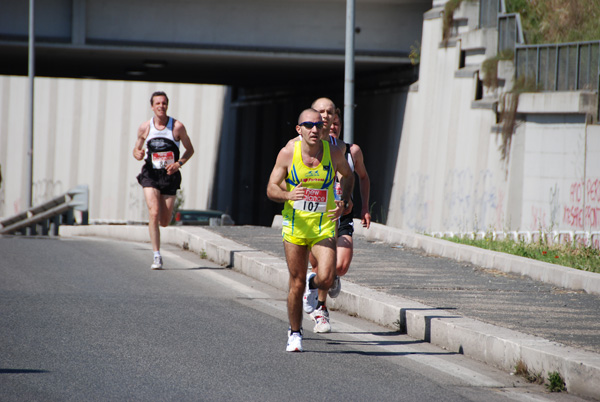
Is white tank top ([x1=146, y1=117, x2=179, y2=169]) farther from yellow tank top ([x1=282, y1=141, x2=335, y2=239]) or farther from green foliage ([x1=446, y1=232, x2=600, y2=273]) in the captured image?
yellow tank top ([x1=282, y1=141, x2=335, y2=239])


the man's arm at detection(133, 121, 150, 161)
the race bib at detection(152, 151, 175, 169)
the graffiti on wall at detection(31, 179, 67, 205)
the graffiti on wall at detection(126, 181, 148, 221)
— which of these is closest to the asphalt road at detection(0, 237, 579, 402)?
the race bib at detection(152, 151, 175, 169)

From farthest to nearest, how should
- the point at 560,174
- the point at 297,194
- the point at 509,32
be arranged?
the point at 509,32 < the point at 560,174 < the point at 297,194

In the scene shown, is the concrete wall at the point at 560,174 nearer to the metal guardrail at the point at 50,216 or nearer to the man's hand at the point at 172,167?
the man's hand at the point at 172,167

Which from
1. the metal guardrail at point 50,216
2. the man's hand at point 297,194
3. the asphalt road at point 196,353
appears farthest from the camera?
the metal guardrail at point 50,216

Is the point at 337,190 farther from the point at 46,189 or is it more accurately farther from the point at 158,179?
the point at 46,189

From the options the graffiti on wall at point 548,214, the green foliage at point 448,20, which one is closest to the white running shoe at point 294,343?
the graffiti on wall at point 548,214

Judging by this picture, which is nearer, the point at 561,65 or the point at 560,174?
the point at 560,174

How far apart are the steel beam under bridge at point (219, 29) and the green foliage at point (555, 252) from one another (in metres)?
11.2

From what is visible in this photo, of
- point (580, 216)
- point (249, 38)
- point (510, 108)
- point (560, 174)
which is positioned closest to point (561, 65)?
point (510, 108)

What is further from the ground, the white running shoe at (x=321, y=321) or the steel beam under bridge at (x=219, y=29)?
the steel beam under bridge at (x=219, y=29)

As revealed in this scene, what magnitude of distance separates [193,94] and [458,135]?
25.4m

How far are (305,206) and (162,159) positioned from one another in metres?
4.88

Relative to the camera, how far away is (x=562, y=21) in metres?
19.4

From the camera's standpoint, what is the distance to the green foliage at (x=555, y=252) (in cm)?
1094
